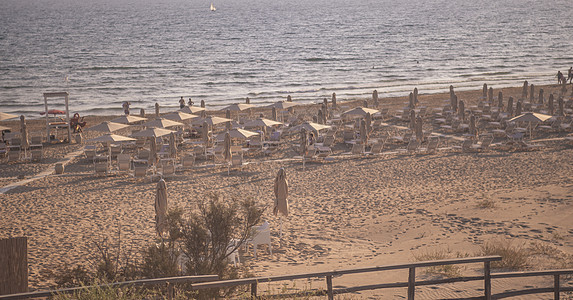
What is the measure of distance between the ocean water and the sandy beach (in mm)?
19146

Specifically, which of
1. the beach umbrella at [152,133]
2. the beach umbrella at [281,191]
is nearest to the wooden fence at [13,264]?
the beach umbrella at [281,191]

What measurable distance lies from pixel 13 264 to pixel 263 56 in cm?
6028

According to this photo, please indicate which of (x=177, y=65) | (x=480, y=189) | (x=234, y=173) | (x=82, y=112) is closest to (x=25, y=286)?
(x=234, y=173)

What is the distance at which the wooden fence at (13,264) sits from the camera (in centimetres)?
655

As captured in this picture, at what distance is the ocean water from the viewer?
135 feet

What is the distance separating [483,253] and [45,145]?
17.4 metres

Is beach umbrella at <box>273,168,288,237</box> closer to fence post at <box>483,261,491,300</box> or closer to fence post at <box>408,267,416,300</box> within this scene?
fence post at <box>408,267,416,300</box>

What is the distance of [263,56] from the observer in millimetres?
65500

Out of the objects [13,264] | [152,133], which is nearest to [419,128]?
[152,133]

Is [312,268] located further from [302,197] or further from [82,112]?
[82,112]

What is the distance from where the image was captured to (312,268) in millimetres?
8570

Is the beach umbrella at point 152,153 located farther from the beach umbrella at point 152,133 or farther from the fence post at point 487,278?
the fence post at point 487,278

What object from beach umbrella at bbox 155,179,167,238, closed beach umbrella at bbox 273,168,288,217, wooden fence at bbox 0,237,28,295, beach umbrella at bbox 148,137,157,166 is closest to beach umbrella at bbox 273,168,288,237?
closed beach umbrella at bbox 273,168,288,217

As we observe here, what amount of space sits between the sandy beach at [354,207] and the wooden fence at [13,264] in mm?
1312
